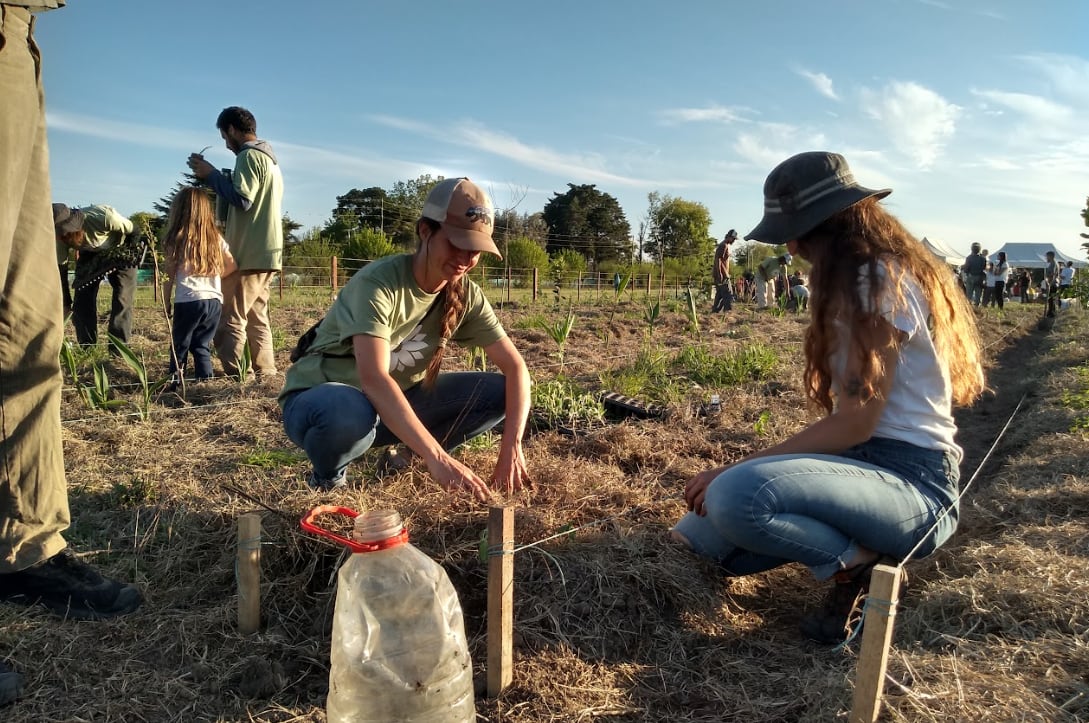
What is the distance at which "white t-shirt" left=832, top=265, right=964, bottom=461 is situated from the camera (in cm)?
178

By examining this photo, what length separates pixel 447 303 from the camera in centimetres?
237

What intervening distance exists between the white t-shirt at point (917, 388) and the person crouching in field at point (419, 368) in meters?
1.06

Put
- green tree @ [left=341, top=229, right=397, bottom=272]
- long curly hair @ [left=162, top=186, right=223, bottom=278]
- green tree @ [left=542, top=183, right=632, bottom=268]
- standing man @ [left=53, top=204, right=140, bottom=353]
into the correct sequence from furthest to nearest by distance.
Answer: green tree @ [left=542, top=183, right=632, bottom=268] < green tree @ [left=341, top=229, right=397, bottom=272] < standing man @ [left=53, top=204, right=140, bottom=353] < long curly hair @ [left=162, top=186, right=223, bottom=278]

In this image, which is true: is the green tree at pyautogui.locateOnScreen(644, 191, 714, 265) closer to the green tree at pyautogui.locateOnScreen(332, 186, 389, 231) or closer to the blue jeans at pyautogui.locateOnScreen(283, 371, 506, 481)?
the green tree at pyautogui.locateOnScreen(332, 186, 389, 231)

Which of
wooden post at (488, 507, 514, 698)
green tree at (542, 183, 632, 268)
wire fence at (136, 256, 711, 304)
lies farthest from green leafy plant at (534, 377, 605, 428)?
green tree at (542, 183, 632, 268)

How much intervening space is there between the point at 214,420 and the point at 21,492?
6.51 ft

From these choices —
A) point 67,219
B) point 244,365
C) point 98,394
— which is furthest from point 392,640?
point 67,219

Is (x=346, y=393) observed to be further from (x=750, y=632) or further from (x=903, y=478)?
(x=903, y=478)

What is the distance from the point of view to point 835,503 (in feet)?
5.90

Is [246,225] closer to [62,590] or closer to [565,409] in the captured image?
[565,409]

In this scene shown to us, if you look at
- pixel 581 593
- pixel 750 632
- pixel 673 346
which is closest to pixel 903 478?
pixel 750 632

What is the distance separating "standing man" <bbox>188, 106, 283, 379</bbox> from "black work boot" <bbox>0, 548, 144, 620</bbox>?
2.94 m

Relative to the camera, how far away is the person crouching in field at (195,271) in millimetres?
4336

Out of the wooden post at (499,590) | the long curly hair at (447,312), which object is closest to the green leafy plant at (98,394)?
the long curly hair at (447,312)
